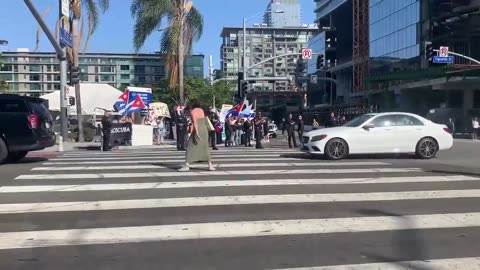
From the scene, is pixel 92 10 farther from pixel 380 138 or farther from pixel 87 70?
pixel 87 70

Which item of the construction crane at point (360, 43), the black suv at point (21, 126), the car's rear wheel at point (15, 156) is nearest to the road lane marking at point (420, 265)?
the black suv at point (21, 126)

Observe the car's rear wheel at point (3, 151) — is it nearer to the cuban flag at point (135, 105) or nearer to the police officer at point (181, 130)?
the police officer at point (181, 130)

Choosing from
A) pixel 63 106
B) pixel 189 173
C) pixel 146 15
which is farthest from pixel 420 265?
pixel 146 15

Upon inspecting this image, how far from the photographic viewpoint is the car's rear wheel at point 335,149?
1583 cm

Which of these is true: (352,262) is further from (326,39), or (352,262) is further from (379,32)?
(326,39)

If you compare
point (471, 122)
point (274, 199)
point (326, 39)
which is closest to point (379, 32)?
point (326, 39)

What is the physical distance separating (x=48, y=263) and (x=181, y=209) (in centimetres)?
277

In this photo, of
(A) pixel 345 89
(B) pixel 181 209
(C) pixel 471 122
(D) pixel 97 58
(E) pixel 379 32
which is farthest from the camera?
(D) pixel 97 58

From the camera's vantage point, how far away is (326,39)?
110625mm

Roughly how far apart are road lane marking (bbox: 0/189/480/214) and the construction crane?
253 feet

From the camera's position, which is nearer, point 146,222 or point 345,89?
point 146,222

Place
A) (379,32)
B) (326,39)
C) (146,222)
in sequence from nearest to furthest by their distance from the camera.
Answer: (146,222)
(379,32)
(326,39)

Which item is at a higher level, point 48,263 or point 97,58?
point 97,58

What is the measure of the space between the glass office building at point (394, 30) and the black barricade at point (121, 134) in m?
49.6
